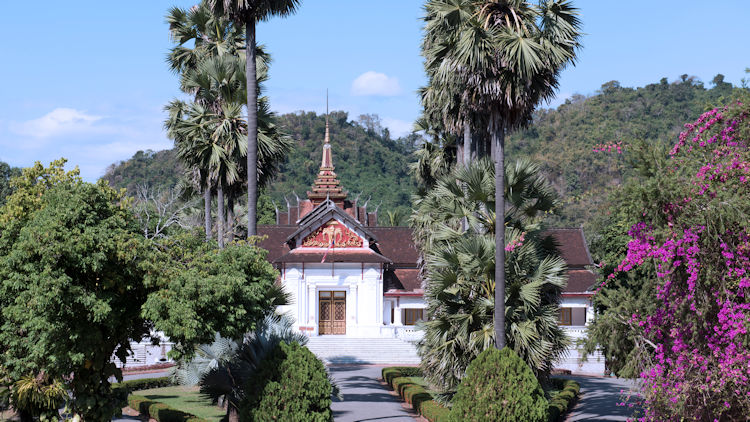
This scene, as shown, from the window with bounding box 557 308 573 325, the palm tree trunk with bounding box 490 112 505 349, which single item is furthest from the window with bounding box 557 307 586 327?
the palm tree trunk with bounding box 490 112 505 349

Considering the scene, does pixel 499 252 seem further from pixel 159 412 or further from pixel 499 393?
pixel 159 412

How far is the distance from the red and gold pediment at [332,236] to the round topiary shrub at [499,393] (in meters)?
29.2

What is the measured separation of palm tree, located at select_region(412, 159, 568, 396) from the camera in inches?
830

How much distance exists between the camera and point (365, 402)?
2783 cm

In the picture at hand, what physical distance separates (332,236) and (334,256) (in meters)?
1.14

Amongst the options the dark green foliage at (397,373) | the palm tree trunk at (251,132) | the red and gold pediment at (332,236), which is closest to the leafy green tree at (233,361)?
the palm tree trunk at (251,132)

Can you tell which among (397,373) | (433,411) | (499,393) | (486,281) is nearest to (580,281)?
(397,373)

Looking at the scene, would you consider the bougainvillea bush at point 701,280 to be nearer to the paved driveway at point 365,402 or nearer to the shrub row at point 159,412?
the paved driveway at point 365,402

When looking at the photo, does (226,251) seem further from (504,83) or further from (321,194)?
(321,194)

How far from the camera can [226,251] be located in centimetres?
1794

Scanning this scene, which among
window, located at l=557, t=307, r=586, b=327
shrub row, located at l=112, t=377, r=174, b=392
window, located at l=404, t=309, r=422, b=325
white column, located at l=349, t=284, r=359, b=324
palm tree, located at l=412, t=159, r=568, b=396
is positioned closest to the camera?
palm tree, located at l=412, t=159, r=568, b=396

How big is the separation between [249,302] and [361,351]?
86.9 feet

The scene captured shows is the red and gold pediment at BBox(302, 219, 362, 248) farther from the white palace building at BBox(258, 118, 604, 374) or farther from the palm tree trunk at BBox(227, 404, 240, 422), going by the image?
the palm tree trunk at BBox(227, 404, 240, 422)

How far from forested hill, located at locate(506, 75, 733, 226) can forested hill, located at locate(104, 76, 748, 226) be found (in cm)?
11
